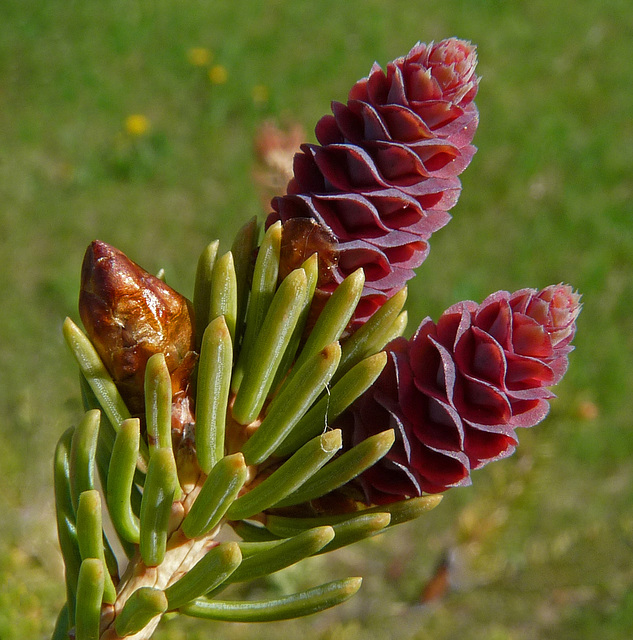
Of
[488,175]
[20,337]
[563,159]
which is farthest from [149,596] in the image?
[563,159]

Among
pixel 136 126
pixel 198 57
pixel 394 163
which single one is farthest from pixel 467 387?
pixel 198 57

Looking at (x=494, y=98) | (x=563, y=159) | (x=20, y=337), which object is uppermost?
(x=20, y=337)

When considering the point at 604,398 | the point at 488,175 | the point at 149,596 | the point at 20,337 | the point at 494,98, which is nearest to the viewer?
the point at 149,596

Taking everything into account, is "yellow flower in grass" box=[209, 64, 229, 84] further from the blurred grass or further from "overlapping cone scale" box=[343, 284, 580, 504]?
"overlapping cone scale" box=[343, 284, 580, 504]

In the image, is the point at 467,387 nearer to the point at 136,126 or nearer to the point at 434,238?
the point at 434,238

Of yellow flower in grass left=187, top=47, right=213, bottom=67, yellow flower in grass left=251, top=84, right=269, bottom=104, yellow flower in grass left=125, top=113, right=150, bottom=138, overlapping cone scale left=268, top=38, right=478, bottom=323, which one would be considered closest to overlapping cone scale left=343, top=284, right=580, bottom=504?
overlapping cone scale left=268, top=38, right=478, bottom=323

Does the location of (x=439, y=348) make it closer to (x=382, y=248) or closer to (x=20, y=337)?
(x=382, y=248)
